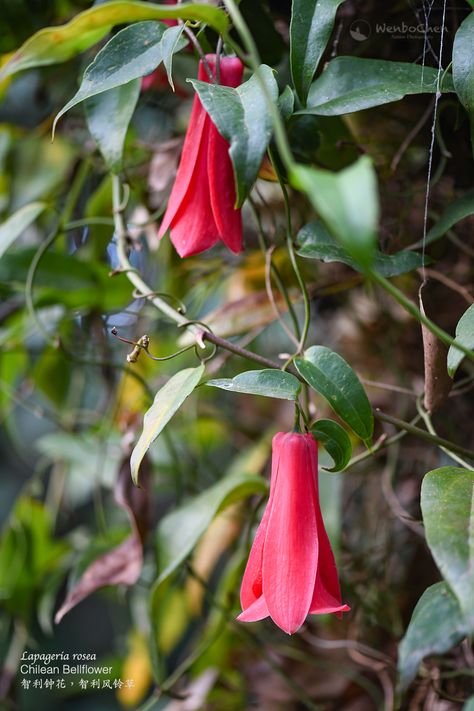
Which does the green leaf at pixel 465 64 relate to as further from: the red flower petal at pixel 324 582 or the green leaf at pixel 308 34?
the red flower petal at pixel 324 582

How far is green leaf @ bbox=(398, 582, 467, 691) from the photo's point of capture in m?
0.25

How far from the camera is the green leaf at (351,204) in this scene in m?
0.18

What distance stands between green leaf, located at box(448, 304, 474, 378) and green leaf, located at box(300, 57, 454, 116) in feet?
0.37

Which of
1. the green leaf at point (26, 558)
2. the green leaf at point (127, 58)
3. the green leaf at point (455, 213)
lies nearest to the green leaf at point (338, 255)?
the green leaf at point (455, 213)

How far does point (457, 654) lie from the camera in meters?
0.52

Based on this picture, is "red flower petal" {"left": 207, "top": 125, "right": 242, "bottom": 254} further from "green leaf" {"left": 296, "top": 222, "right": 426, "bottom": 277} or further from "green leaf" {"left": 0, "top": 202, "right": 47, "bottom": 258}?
"green leaf" {"left": 0, "top": 202, "right": 47, "bottom": 258}

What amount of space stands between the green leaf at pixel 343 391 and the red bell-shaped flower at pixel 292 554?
3 centimetres

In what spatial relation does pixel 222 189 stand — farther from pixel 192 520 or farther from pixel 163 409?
pixel 192 520

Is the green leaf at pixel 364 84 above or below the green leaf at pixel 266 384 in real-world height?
above

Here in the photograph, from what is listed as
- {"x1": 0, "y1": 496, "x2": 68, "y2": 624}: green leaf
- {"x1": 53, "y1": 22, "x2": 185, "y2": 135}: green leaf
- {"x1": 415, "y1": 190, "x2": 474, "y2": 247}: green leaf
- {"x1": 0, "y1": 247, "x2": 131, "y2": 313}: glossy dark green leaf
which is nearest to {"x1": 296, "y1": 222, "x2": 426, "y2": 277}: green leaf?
{"x1": 415, "y1": 190, "x2": 474, "y2": 247}: green leaf

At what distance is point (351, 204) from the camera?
181 mm

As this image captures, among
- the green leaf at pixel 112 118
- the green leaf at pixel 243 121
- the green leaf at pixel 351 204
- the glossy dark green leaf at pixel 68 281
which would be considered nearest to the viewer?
the green leaf at pixel 351 204

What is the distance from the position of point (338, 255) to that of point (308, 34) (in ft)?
0.36

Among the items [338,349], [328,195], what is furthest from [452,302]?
[328,195]
